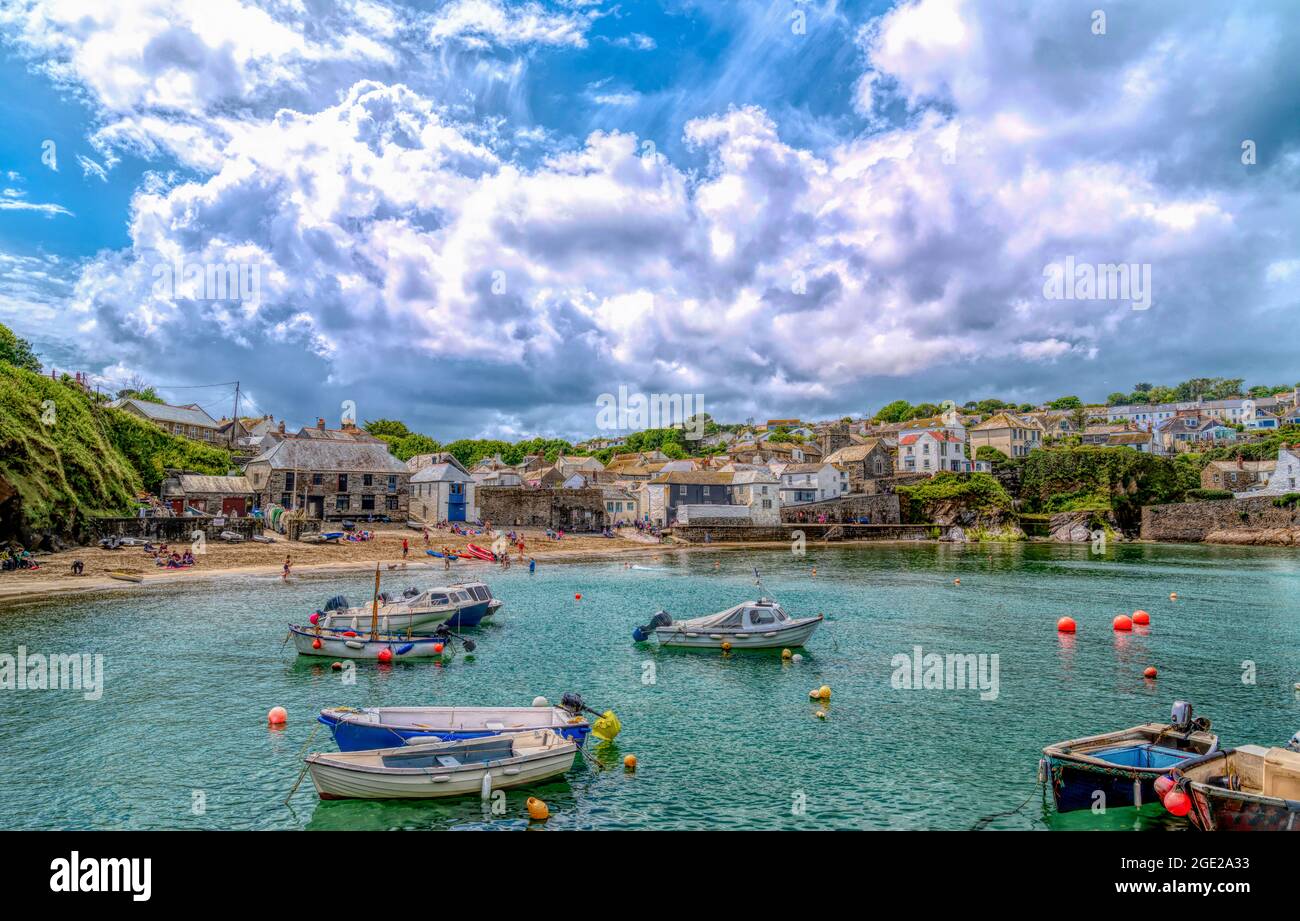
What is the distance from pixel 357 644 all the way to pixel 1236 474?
123 metres

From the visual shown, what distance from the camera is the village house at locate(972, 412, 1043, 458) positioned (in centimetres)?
12925

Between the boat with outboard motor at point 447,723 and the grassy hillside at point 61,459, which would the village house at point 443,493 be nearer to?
the grassy hillside at point 61,459

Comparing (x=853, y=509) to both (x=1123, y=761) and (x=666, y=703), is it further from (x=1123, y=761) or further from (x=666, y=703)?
(x=1123, y=761)

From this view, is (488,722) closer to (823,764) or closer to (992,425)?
(823,764)

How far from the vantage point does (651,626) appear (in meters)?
31.5

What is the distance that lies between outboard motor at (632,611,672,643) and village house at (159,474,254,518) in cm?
4876

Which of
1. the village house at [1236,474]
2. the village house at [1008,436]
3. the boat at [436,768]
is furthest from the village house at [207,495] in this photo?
the village house at [1236,474]

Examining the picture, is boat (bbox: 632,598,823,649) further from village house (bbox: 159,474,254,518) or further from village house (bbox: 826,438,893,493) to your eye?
village house (bbox: 826,438,893,493)

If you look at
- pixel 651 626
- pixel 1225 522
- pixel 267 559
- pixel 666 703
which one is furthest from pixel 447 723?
pixel 1225 522

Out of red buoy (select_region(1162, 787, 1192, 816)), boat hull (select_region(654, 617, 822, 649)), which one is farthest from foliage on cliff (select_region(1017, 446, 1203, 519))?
red buoy (select_region(1162, 787, 1192, 816))

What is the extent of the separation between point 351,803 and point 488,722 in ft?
11.7

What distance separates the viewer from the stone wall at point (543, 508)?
83.9 meters

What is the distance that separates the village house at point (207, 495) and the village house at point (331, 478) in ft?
6.04

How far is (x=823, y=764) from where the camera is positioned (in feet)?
59.9
